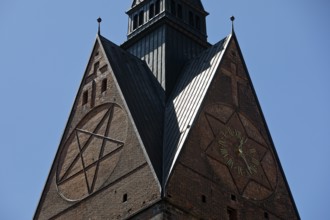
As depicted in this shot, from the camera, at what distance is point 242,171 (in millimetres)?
36844

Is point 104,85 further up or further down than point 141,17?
further down

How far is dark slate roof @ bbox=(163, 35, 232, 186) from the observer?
116 ft

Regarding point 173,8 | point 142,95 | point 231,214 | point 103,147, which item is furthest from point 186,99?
point 173,8

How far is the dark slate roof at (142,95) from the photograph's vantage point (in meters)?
35.7

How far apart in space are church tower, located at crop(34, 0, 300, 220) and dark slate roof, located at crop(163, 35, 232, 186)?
0.17 ft

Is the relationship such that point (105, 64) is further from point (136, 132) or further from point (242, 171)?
point (242, 171)

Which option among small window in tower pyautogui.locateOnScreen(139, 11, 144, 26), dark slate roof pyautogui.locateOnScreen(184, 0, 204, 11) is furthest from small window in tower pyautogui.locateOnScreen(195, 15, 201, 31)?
small window in tower pyautogui.locateOnScreen(139, 11, 144, 26)

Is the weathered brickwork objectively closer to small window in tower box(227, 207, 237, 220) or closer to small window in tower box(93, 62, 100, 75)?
small window in tower box(227, 207, 237, 220)

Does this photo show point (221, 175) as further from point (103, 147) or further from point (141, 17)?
point (141, 17)

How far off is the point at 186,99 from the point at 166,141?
229 centimetres

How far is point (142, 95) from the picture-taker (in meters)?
38.0

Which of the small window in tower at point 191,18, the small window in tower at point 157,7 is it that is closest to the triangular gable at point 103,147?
the small window in tower at point 157,7

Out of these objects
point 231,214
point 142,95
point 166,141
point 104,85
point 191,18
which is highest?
point 191,18

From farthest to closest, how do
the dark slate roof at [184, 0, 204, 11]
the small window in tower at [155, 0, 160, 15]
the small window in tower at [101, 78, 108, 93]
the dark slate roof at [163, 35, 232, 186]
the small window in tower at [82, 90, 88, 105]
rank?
the dark slate roof at [184, 0, 204, 11]
the small window in tower at [155, 0, 160, 15]
the small window in tower at [82, 90, 88, 105]
the small window in tower at [101, 78, 108, 93]
the dark slate roof at [163, 35, 232, 186]
